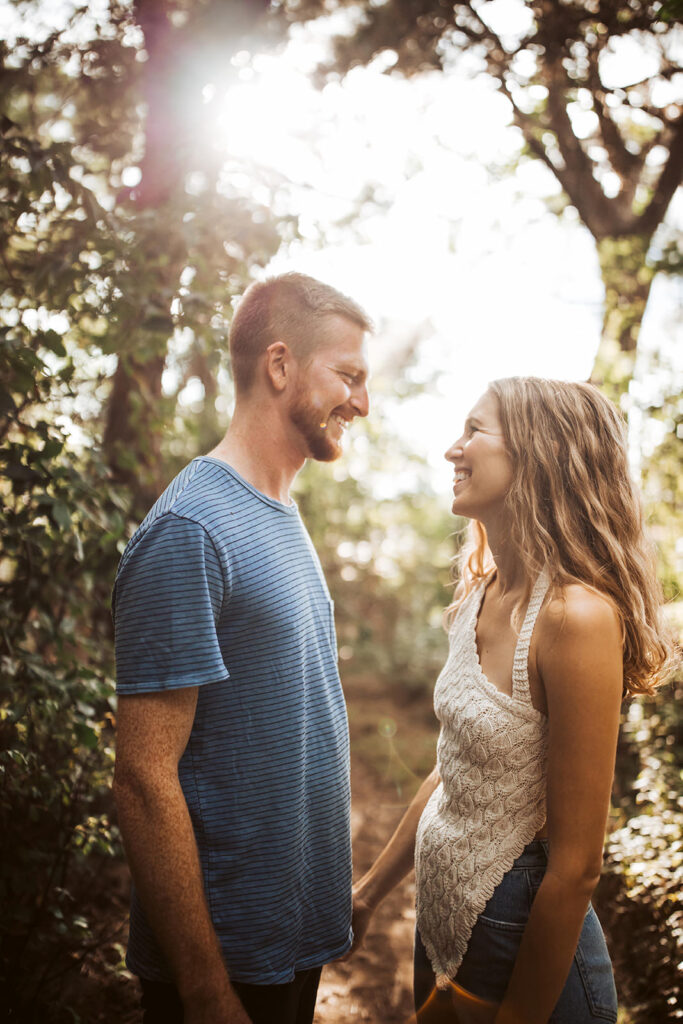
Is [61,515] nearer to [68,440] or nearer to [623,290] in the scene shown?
[68,440]

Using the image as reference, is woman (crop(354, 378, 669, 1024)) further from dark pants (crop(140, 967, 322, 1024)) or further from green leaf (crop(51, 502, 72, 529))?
green leaf (crop(51, 502, 72, 529))

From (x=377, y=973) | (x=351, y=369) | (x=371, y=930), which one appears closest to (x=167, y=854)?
(x=351, y=369)

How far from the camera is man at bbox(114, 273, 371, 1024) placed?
4.35 ft

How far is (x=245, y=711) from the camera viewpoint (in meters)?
1.51

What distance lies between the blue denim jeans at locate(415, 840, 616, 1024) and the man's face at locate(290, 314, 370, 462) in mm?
1126

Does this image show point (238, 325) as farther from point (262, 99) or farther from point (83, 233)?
point (262, 99)

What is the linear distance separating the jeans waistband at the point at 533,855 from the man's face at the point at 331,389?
1.08 meters

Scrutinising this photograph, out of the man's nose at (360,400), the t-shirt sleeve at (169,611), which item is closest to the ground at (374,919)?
the t-shirt sleeve at (169,611)

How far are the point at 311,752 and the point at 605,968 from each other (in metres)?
0.77

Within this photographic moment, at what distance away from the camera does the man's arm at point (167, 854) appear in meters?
1.30

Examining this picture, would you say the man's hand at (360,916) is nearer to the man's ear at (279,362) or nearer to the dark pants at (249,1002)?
the dark pants at (249,1002)

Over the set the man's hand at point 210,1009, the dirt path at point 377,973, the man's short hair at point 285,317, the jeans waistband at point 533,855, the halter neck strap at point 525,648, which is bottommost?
the dirt path at point 377,973

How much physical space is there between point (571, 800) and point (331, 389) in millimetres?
1164

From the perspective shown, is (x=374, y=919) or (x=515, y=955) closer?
(x=515, y=955)
